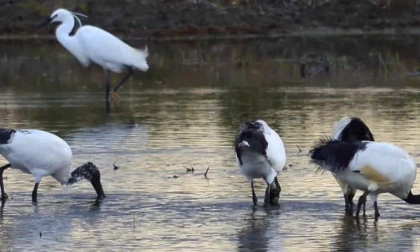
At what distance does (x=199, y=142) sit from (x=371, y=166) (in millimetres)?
4863

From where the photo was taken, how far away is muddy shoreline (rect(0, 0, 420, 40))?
35.8m

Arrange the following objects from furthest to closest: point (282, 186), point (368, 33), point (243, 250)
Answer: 1. point (368, 33)
2. point (282, 186)
3. point (243, 250)

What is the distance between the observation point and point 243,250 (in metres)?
8.84

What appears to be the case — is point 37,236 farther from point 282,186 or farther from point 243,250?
point 282,186

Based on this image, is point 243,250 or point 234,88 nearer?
point 243,250

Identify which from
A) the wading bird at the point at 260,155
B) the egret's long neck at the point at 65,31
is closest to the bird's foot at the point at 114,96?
the egret's long neck at the point at 65,31

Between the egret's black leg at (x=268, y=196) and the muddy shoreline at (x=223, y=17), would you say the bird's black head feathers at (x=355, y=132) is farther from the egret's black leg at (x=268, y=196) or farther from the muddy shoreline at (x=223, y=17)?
the muddy shoreline at (x=223, y=17)

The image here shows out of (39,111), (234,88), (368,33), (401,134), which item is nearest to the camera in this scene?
(401,134)

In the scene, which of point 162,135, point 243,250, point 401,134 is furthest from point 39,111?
point 243,250

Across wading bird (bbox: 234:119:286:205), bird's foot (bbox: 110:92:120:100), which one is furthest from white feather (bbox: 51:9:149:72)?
wading bird (bbox: 234:119:286:205)

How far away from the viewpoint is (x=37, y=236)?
30.8 feet

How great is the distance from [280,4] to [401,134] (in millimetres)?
23507

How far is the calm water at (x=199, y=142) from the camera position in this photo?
30.8ft

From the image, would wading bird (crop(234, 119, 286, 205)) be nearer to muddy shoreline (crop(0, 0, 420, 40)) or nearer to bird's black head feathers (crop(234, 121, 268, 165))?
bird's black head feathers (crop(234, 121, 268, 165))
